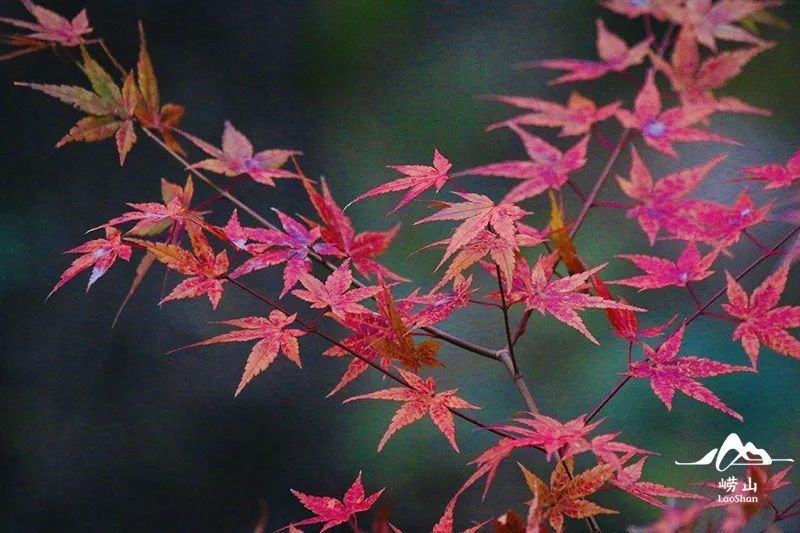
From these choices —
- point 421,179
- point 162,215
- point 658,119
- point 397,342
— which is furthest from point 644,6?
point 162,215

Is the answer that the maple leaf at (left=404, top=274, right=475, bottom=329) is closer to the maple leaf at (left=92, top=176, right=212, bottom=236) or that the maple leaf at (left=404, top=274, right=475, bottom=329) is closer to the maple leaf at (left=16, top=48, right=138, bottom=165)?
the maple leaf at (left=92, top=176, right=212, bottom=236)

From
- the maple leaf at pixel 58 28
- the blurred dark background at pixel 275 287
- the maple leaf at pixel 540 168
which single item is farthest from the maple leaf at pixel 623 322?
the blurred dark background at pixel 275 287

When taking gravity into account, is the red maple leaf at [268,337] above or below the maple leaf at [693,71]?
below

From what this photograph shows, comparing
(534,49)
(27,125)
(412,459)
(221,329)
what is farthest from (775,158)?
(27,125)

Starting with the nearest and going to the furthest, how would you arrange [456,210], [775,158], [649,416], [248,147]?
[456,210] < [248,147] < [649,416] < [775,158]

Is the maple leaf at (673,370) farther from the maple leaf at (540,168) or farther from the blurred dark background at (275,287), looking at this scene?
the blurred dark background at (275,287)

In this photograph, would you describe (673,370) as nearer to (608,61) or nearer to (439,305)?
(439,305)

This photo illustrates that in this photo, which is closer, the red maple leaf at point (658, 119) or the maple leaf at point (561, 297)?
the maple leaf at point (561, 297)

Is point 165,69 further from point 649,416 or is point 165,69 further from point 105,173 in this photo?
point 649,416
